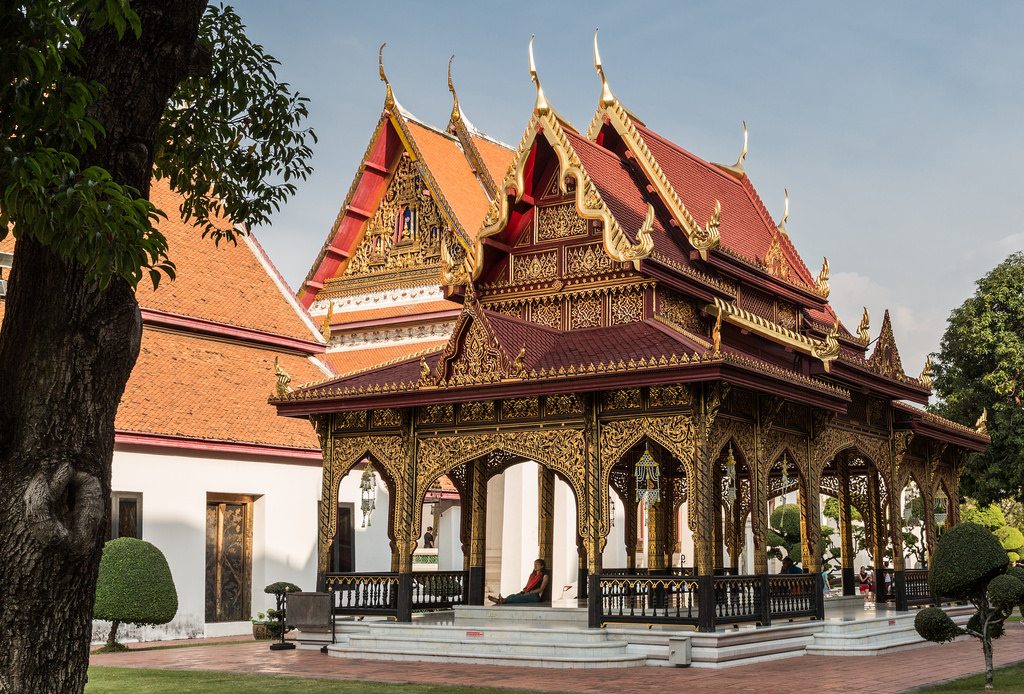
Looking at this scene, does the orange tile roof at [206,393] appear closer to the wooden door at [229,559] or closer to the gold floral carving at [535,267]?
the wooden door at [229,559]

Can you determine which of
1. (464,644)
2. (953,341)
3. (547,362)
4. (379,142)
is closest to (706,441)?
(547,362)

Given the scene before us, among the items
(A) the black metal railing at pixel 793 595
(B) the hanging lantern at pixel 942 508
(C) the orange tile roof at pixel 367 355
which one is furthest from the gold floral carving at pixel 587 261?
(B) the hanging lantern at pixel 942 508

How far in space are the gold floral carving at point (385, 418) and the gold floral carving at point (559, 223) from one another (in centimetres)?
314

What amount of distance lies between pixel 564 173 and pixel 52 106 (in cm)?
1026

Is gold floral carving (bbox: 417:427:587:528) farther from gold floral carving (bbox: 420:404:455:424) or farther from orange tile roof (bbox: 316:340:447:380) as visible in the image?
orange tile roof (bbox: 316:340:447:380)

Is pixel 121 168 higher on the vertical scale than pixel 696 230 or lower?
lower

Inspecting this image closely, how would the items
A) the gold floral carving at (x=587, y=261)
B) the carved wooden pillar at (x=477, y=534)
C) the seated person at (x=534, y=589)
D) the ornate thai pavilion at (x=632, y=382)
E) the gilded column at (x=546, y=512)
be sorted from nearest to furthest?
the ornate thai pavilion at (x=632, y=382), the gold floral carving at (x=587, y=261), the seated person at (x=534, y=589), the carved wooden pillar at (x=477, y=534), the gilded column at (x=546, y=512)

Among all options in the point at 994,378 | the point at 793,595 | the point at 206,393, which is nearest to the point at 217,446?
the point at 206,393

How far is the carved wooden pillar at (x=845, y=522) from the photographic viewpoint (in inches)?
728

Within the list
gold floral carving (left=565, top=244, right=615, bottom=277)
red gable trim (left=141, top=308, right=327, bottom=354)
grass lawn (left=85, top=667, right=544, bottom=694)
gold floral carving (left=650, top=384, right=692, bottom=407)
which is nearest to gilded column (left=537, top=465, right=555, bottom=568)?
gold floral carving (left=565, top=244, right=615, bottom=277)

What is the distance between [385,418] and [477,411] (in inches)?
59.5

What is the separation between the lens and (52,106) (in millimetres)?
5012

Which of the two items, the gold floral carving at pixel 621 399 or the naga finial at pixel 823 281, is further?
the naga finial at pixel 823 281

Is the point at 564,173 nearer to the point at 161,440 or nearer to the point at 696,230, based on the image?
the point at 696,230
